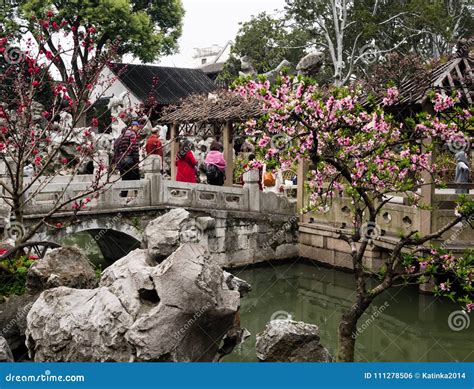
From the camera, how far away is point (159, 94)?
95.8 feet

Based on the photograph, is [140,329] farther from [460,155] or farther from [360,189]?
[460,155]

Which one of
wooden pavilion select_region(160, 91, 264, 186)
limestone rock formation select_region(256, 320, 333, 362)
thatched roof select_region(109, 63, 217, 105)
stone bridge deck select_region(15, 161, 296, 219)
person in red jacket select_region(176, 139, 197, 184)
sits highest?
thatched roof select_region(109, 63, 217, 105)

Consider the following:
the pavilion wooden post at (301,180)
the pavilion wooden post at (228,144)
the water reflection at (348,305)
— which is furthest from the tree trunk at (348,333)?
the pavilion wooden post at (228,144)

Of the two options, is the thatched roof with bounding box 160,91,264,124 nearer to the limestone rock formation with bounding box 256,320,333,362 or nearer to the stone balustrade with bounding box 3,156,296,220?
the stone balustrade with bounding box 3,156,296,220

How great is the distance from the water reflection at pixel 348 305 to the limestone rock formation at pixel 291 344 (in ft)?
5.98

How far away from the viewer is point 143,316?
5988mm

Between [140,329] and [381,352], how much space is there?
533cm

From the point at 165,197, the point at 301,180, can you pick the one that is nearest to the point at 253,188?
the point at 301,180

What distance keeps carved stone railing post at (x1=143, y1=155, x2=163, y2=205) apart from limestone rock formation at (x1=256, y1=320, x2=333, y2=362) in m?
6.84

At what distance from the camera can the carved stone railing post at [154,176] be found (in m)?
13.3

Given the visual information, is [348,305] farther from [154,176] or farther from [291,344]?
[291,344]

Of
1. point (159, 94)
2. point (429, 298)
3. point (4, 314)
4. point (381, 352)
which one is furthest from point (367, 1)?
point (4, 314)

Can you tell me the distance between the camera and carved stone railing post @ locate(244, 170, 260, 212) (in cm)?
1456

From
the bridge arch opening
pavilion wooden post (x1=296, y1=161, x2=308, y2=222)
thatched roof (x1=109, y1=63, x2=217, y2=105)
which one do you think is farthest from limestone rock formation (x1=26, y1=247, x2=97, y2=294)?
thatched roof (x1=109, y1=63, x2=217, y2=105)
